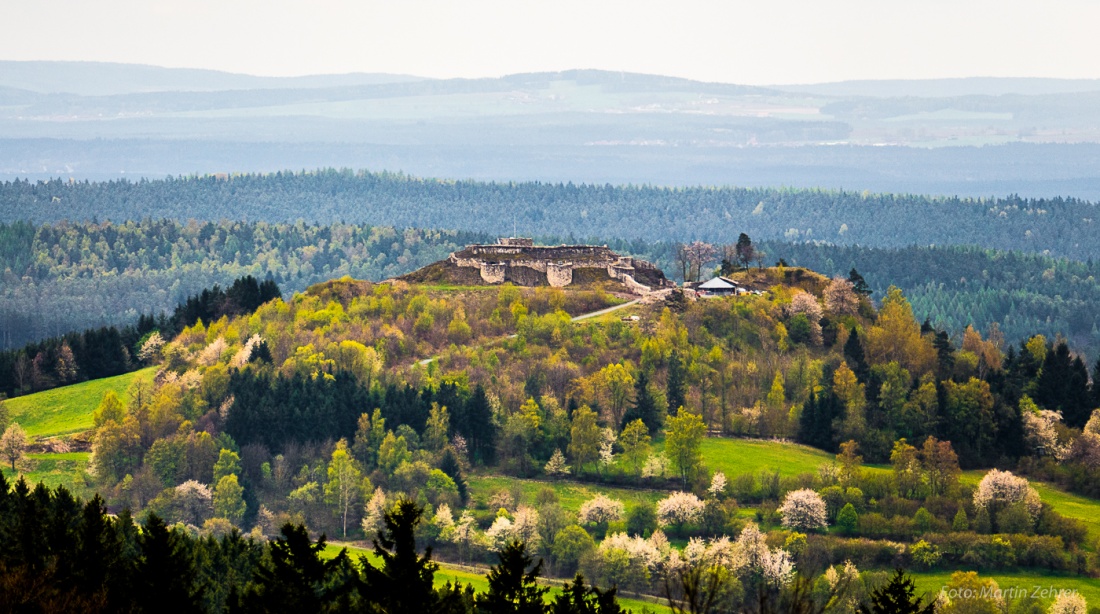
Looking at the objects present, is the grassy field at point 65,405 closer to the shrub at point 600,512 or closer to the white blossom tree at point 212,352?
the white blossom tree at point 212,352

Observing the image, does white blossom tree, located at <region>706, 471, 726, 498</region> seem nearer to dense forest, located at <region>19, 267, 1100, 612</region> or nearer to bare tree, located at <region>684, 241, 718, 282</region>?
dense forest, located at <region>19, 267, 1100, 612</region>

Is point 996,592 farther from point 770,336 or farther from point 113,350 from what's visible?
point 113,350

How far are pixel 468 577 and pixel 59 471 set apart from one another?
1315 inches

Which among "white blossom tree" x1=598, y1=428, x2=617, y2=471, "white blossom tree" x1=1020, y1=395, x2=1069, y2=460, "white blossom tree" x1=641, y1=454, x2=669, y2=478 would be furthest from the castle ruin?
"white blossom tree" x1=1020, y1=395, x2=1069, y2=460

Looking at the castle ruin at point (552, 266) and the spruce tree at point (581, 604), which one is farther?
the castle ruin at point (552, 266)

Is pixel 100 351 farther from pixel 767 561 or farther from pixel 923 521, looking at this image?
pixel 923 521

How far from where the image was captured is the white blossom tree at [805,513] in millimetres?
123188

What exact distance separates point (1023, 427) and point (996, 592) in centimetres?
3103

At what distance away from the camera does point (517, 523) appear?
405 ft

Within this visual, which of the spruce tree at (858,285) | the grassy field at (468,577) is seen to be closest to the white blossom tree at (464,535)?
the grassy field at (468,577)

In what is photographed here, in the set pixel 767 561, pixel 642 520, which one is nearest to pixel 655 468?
pixel 642 520

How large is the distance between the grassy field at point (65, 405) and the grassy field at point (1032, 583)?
189 ft

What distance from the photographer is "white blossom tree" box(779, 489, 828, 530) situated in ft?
404

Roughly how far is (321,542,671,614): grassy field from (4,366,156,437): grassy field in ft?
93.0
